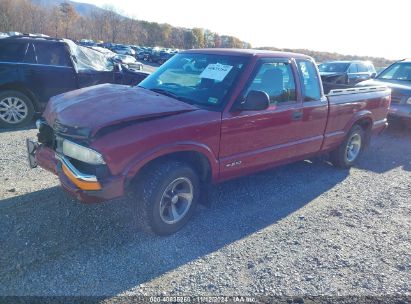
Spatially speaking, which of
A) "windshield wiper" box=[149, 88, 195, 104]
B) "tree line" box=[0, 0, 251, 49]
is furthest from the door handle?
"tree line" box=[0, 0, 251, 49]

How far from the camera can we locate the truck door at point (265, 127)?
12.0ft

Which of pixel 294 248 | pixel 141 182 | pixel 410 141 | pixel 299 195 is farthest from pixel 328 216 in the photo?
pixel 410 141

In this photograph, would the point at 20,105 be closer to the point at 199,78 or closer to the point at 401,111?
the point at 199,78

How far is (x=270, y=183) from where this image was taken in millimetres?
4957

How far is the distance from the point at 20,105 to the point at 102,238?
475cm

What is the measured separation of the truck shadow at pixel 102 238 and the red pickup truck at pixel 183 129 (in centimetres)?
30

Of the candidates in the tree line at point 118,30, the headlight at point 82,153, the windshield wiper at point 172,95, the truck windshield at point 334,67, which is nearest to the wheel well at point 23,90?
the windshield wiper at point 172,95

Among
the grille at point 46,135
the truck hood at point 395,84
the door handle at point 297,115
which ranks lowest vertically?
the grille at point 46,135

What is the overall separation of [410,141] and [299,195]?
5.29 metres

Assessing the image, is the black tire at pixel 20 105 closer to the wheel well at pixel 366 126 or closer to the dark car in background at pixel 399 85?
the wheel well at pixel 366 126

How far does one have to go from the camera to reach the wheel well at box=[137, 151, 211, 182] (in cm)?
329

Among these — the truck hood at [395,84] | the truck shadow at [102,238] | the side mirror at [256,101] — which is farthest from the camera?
the truck hood at [395,84]

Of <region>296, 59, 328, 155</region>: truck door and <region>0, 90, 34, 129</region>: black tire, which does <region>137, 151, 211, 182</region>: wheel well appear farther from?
<region>0, 90, 34, 129</region>: black tire

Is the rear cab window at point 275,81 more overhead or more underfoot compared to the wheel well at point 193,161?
more overhead
